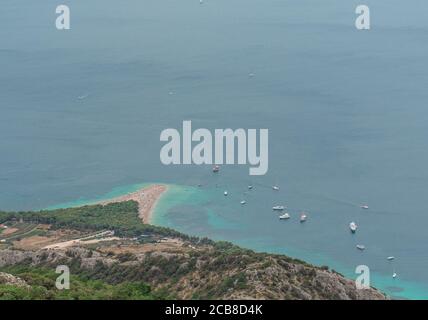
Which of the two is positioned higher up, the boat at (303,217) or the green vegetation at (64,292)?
the green vegetation at (64,292)

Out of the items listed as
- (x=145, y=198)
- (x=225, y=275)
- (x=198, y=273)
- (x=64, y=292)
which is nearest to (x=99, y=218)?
(x=145, y=198)

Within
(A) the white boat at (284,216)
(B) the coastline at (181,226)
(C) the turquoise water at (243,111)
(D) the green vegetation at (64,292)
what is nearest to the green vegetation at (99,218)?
(B) the coastline at (181,226)

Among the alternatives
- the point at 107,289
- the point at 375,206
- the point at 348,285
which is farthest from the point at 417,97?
the point at 107,289

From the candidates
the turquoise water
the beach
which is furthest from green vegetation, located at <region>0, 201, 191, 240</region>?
the turquoise water

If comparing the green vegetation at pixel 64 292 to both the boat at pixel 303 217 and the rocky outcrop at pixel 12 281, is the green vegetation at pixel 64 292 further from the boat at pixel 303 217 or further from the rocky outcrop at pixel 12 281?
the boat at pixel 303 217

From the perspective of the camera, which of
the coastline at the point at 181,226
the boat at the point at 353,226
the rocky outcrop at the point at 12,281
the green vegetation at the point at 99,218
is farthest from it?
the boat at the point at 353,226

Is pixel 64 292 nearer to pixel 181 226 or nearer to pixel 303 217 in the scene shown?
pixel 181 226

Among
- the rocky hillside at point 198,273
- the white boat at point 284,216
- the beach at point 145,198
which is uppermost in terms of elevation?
the rocky hillside at point 198,273

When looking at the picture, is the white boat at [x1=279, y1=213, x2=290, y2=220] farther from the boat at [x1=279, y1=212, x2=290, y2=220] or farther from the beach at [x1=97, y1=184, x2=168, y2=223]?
the beach at [x1=97, y1=184, x2=168, y2=223]

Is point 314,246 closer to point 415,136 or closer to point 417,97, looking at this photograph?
point 415,136
